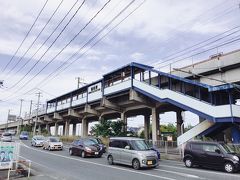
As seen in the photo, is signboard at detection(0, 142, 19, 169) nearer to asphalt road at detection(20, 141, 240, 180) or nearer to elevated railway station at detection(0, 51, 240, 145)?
asphalt road at detection(20, 141, 240, 180)

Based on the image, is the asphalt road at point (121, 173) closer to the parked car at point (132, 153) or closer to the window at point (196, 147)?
the parked car at point (132, 153)

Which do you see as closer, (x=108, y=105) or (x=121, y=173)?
(x=121, y=173)

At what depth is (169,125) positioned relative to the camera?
78.4 meters

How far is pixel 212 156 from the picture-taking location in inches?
584

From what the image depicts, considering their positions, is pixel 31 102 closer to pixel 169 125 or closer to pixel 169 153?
pixel 169 125

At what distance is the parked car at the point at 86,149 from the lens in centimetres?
2137

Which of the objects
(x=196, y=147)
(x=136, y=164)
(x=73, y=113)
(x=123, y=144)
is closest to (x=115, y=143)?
(x=123, y=144)

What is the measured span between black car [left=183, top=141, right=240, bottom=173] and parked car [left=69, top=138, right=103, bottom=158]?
8267 mm

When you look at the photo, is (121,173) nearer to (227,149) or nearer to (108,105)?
(227,149)

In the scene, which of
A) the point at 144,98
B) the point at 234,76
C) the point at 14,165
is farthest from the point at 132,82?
the point at 14,165

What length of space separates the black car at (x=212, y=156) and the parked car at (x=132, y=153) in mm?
2682

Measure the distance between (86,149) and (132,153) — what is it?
7775 mm

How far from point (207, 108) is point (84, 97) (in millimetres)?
28569

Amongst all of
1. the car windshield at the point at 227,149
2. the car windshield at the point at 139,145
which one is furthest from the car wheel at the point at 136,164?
the car windshield at the point at 227,149
